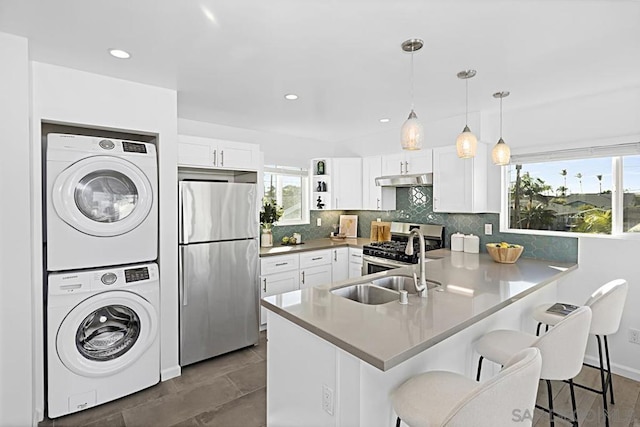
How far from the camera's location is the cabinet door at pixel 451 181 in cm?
341

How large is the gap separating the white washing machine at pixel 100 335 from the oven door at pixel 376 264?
2.28m

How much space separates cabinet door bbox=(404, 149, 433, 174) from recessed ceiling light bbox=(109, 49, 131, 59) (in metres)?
2.96

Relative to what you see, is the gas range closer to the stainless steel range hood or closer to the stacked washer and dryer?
the stainless steel range hood

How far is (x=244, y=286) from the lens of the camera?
322 cm

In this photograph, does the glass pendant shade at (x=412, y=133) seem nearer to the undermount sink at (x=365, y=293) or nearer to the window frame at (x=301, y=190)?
the undermount sink at (x=365, y=293)

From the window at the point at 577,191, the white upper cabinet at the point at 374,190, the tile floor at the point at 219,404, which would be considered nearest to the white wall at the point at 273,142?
the white upper cabinet at the point at 374,190

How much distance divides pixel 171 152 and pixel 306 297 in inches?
69.0

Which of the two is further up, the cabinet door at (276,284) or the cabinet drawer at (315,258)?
the cabinet drawer at (315,258)

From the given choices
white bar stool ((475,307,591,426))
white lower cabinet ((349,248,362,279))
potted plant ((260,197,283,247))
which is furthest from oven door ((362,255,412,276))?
white bar stool ((475,307,591,426))

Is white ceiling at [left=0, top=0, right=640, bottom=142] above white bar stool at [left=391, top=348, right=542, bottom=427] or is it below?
above

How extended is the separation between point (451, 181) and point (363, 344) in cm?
272

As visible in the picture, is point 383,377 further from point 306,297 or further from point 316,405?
point 306,297

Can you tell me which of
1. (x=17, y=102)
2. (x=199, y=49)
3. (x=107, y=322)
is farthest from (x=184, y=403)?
Answer: (x=199, y=49)

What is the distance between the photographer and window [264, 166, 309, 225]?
4.51m
